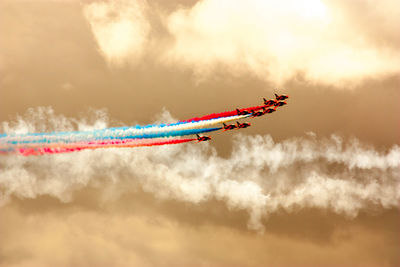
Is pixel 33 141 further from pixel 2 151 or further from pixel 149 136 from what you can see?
pixel 149 136

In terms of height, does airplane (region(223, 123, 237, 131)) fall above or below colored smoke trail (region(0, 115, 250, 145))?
above

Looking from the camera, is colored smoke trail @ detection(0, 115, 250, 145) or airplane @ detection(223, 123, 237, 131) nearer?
colored smoke trail @ detection(0, 115, 250, 145)

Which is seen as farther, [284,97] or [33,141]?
[284,97]

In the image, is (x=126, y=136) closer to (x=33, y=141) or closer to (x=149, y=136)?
(x=149, y=136)

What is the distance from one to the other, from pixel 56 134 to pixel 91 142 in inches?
297

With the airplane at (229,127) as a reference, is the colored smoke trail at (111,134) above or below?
below

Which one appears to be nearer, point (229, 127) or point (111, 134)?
point (111, 134)

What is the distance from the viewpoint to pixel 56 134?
11738 cm

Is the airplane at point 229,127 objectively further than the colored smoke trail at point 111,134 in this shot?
Yes

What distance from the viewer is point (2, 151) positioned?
4537 inches

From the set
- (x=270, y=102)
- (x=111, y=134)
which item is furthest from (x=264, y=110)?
(x=111, y=134)

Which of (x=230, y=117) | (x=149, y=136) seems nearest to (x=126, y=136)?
(x=149, y=136)

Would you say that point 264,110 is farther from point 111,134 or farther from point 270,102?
point 111,134

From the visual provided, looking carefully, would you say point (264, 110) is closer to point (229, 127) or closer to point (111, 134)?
point (229, 127)
